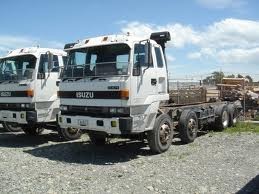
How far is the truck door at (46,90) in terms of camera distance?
12617 mm

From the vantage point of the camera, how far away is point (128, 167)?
30.9ft

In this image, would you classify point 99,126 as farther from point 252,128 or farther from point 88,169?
point 252,128

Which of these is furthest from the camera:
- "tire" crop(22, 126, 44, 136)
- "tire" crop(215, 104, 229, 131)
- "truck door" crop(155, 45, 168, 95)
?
"tire" crop(215, 104, 229, 131)

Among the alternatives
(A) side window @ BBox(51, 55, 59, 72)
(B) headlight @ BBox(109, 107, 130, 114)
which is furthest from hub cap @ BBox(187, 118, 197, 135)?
(A) side window @ BBox(51, 55, 59, 72)

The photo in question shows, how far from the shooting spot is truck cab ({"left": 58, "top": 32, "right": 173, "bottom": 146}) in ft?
32.4

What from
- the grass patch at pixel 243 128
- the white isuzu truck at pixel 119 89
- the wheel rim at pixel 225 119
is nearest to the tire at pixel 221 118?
the wheel rim at pixel 225 119

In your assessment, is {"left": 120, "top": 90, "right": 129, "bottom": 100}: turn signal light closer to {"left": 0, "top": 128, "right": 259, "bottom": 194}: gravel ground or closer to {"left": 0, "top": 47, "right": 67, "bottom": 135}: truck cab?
{"left": 0, "top": 128, "right": 259, "bottom": 194}: gravel ground

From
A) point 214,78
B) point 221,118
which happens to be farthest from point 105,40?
point 214,78

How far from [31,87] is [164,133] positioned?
406 centimetres

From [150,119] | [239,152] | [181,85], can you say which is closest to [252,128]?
[181,85]

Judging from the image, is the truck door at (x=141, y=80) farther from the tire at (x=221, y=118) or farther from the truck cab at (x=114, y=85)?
the tire at (x=221, y=118)

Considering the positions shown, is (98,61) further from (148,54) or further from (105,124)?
(105,124)

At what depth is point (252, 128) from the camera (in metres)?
15.8

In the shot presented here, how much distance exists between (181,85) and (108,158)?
4017 mm
